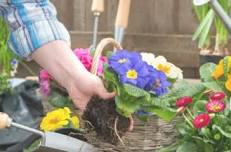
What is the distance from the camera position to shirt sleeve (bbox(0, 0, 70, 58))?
1.37 metres

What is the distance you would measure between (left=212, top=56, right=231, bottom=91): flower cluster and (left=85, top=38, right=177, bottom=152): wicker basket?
0.14 meters

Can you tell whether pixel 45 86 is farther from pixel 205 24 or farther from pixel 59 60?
pixel 205 24

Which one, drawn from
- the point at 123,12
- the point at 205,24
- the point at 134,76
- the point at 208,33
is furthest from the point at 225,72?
the point at 208,33

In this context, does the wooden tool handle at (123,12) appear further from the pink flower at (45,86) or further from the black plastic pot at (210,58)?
the black plastic pot at (210,58)

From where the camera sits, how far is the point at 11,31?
4.59 feet

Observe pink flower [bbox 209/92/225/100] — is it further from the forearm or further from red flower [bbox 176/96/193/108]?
the forearm

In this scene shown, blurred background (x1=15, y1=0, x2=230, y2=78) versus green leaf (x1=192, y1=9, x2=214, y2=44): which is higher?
green leaf (x1=192, y1=9, x2=214, y2=44)

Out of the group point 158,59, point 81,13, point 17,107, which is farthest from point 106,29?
point 158,59

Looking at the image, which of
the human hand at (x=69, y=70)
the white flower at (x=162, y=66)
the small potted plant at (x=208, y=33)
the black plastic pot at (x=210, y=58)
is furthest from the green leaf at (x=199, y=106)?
the black plastic pot at (x=210, y=58)

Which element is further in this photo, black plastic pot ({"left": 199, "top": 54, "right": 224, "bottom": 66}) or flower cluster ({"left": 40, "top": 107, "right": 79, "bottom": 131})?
black plastic pot ({"left": 199, "top": 54, "right": 224, "bottom": 66})

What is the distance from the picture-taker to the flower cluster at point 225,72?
1348 millimetres

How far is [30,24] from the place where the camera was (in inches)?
54.6

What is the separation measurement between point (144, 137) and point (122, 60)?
16cm

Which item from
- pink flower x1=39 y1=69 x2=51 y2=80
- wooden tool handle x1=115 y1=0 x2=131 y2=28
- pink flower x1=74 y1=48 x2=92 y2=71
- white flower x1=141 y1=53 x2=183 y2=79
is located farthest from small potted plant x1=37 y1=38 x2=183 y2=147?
wooden tool handle x1=115 y1=0 x2=131 y2=28
